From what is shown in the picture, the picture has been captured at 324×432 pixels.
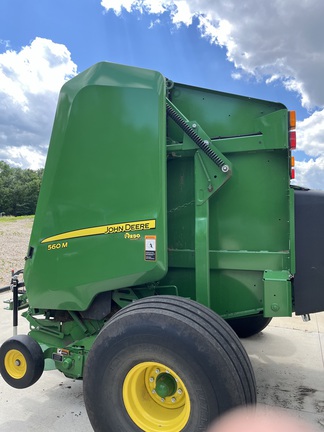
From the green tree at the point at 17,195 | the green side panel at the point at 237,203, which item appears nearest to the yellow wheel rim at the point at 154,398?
the green side panel at the point at 237,203

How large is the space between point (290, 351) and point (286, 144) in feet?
8.84

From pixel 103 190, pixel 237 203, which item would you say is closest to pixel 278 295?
pixel 237 203

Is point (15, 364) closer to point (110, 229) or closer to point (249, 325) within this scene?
point (110, 229)

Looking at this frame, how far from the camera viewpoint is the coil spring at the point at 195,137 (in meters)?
2.55

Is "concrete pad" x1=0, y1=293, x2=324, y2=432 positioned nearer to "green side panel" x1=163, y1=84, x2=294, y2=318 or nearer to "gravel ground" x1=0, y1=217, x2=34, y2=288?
"green side panel" x1=163, y1=84, x2=294, y2=318

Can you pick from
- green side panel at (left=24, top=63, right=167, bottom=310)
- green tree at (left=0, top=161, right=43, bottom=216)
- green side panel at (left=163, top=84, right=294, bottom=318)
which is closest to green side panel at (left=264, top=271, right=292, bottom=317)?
green side panel at (left=163, top=84, right=294, bottom=318)

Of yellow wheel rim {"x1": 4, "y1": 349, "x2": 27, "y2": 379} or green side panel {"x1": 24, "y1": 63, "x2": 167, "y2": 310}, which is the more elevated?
green side panel {"x1": 24, "y1": 63, "x2": 167, "y2": 310}

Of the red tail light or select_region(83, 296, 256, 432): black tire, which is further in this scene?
the red tail light

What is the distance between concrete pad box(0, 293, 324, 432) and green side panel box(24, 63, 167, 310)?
896mm

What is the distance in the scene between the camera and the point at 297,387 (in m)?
3.23

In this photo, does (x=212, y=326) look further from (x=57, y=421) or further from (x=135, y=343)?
(x=57, y=421)

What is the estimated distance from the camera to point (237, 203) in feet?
8.89

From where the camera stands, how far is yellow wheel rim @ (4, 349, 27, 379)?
110 inches

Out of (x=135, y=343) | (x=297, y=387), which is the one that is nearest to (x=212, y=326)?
(x=135, y=343)
